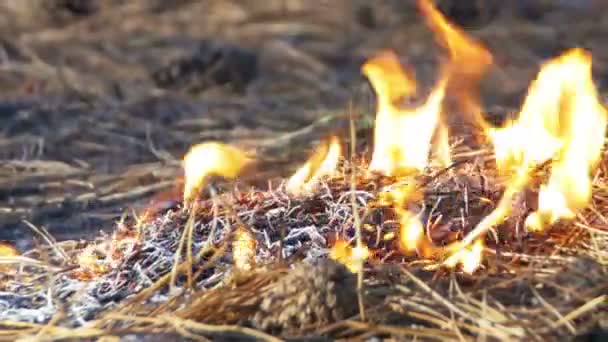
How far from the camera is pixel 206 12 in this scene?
5117 mm

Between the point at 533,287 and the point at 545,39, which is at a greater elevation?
the point at 545,39

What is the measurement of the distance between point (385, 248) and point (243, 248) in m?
0.25

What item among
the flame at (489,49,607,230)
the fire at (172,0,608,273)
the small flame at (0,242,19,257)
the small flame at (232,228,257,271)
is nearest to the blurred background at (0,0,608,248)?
the small flame at (0,242,19,257)

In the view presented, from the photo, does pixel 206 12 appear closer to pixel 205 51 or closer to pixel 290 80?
pixel 205 51

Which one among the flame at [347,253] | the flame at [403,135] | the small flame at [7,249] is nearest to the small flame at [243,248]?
the flame at [347,253]

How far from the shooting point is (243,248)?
1.76 m

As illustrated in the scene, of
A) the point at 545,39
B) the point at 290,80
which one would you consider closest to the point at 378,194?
the point at 290,80

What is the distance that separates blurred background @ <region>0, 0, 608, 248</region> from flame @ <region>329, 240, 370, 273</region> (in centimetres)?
130

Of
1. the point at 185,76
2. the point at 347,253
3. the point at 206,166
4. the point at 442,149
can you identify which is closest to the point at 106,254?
the point at 206,166

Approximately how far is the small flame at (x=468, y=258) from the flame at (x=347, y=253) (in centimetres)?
14

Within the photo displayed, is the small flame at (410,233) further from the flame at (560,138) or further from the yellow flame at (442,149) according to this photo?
the yellow flame at (442,149)

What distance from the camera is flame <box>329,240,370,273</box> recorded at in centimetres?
165

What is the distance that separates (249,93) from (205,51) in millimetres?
524

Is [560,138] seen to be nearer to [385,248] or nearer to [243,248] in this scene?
[385,248]
